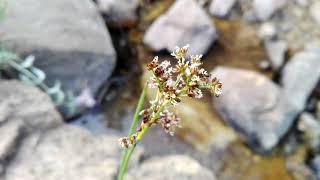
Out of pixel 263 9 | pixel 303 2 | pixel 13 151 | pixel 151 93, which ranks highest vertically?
pixel 303 2

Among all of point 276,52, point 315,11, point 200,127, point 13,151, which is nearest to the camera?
point 13,151

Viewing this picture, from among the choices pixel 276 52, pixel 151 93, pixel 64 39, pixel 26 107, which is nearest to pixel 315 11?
pixel 276 52

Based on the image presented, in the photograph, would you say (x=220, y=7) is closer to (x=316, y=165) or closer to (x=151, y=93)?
(x=151, y=93)

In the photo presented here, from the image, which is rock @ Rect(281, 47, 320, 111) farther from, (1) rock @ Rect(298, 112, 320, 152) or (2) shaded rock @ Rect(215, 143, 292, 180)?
(2) shaded rock @ Rect(215, 143, 292, 180)

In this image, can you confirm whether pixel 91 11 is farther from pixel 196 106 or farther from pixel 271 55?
pixel 271 55

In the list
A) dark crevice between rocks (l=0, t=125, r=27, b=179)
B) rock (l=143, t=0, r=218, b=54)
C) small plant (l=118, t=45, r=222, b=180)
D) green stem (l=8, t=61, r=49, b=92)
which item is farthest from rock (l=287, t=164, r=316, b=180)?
small plant (l=118, t=45, r=222, b=180)

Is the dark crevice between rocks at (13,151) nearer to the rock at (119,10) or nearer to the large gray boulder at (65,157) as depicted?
the large gray boulder at (65,157)

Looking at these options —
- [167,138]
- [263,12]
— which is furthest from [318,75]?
[167,138]
